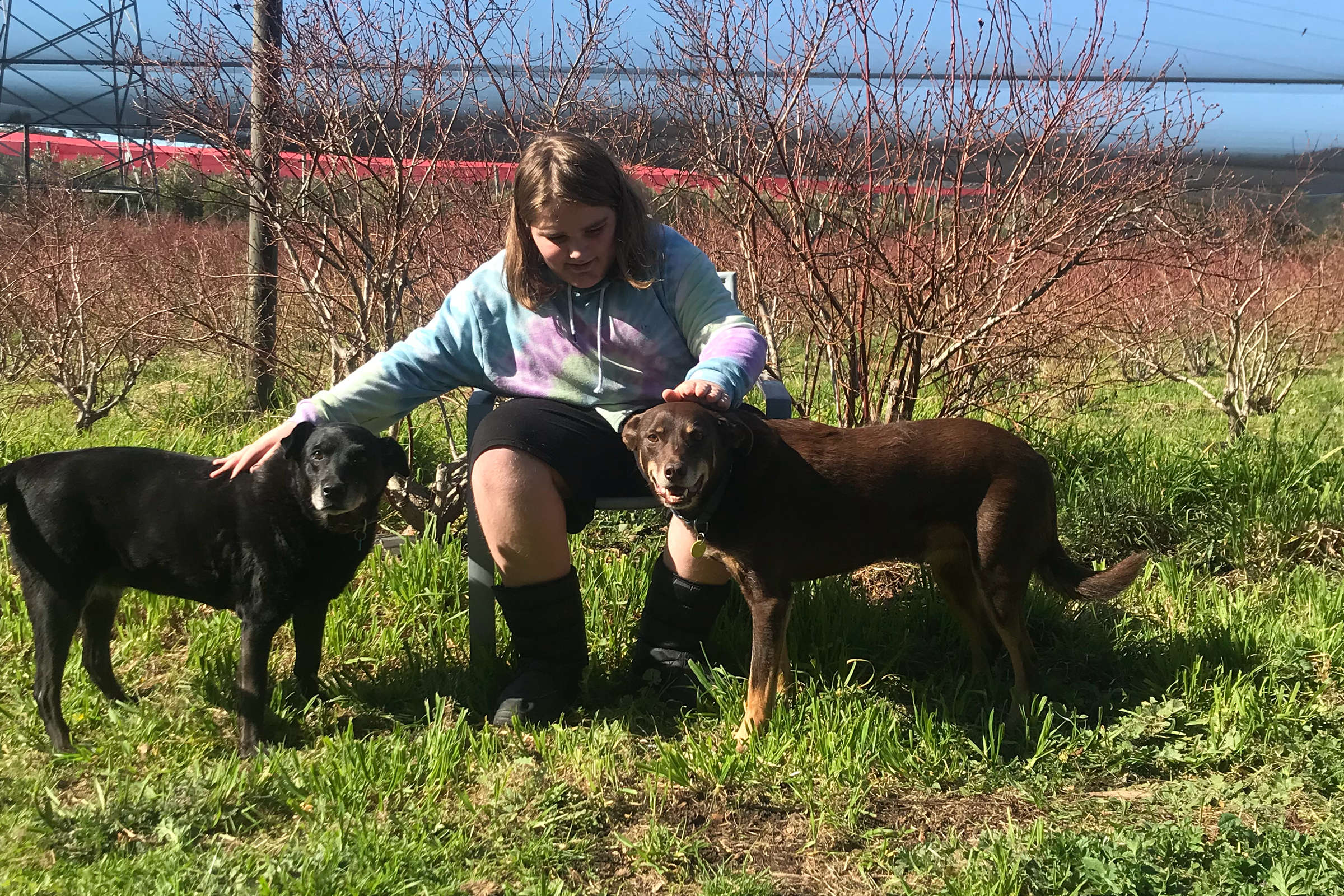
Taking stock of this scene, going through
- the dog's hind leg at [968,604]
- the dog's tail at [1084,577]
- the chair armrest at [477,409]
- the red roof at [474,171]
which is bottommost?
the dog's hind leg at [968,604]

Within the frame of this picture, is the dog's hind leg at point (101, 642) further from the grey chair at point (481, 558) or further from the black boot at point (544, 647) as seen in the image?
the black boot at point (544, 647)

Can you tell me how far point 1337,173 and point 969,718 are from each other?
13.3 m

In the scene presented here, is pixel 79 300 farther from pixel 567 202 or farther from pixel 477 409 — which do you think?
pixel 567 202

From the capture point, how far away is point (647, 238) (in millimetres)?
2979

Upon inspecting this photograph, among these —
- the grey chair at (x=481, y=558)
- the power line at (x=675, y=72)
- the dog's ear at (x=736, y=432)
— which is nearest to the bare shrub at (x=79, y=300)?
the power line at (x=675, y=72)

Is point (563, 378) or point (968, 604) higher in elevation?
point (563, 378)

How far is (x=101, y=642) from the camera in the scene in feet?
9.64

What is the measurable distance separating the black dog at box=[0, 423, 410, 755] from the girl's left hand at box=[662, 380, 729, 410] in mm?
838

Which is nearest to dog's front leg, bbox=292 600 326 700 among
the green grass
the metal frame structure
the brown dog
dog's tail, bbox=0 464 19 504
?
the green grass

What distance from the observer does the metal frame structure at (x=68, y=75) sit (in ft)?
28.9

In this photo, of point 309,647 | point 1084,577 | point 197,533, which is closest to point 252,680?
point 309,647

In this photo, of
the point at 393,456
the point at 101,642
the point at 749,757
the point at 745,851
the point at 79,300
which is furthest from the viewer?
the point at 79,300

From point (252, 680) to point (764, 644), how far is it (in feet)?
4.60

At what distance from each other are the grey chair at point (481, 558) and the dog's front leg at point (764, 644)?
47cm
